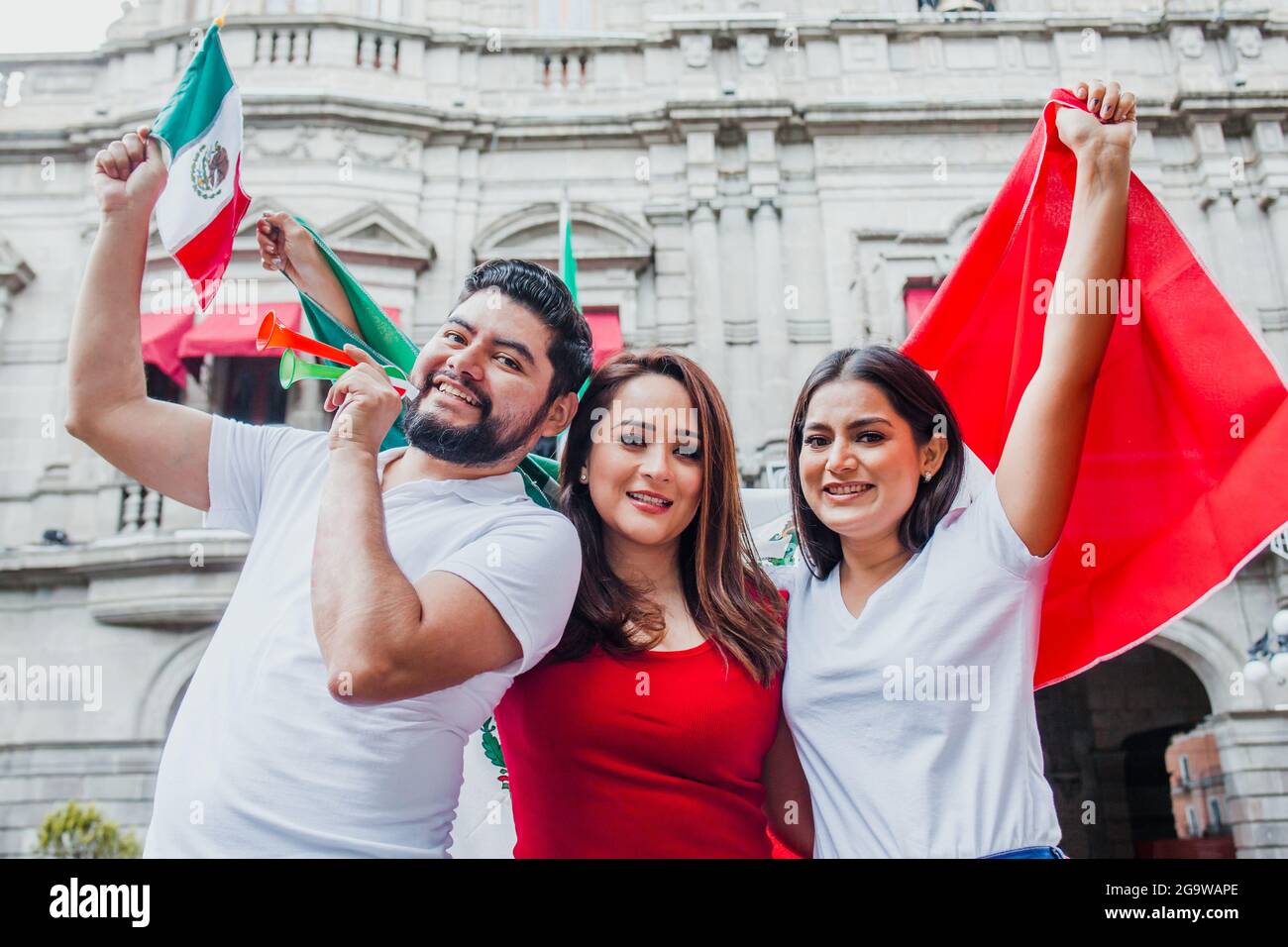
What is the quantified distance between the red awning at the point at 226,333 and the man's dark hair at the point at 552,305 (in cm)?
699

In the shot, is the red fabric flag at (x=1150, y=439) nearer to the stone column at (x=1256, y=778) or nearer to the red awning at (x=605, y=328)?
the red awning at (x=605, y=328)

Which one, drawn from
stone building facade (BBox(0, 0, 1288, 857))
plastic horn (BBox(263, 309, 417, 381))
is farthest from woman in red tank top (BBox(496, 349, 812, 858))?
stone building facade (BBox(0, 0, 1288, 857))

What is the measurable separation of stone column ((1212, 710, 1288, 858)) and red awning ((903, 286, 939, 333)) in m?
4.83

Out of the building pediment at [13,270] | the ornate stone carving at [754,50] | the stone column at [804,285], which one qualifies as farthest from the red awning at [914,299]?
the building pediment at [13,270]

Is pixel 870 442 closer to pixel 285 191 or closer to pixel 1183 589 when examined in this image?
pixel 1183 589

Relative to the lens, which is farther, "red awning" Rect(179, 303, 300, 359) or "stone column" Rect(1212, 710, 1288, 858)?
"red awning" Rect(179, 303, 300, 359)

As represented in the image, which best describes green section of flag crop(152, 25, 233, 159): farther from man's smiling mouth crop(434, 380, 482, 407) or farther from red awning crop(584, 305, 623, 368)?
red awning crop(584, 305, 623, 368)

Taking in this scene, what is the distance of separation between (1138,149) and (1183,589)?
9470mm

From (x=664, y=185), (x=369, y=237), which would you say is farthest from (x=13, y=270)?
(x=664, y=185)

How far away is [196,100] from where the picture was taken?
2545 millimetres

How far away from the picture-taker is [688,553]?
2357 mm

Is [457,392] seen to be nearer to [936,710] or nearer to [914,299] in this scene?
[936,710]

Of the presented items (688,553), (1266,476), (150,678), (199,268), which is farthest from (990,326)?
(150,678)

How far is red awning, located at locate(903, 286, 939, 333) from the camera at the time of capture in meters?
9.70
